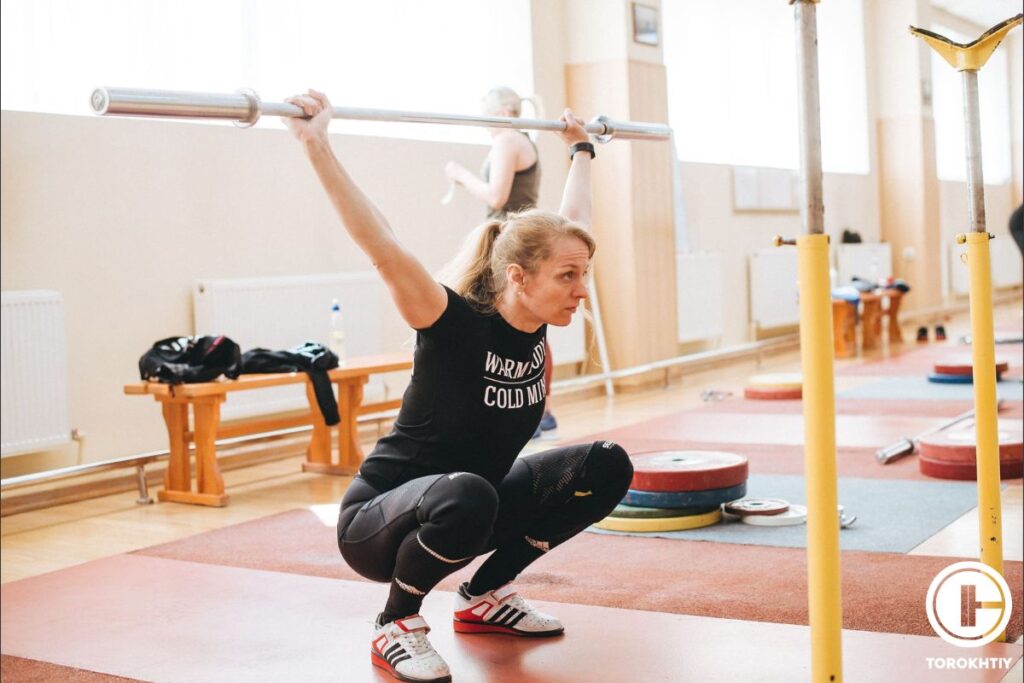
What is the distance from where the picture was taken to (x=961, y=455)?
12.5 ft

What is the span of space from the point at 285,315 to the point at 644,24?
318cm

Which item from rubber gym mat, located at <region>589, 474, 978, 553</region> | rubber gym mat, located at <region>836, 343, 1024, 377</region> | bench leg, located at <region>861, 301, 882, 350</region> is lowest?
rubber gym mat, located at <region>589, 474, 978, 553</region>

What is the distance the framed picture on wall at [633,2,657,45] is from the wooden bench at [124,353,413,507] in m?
3.09

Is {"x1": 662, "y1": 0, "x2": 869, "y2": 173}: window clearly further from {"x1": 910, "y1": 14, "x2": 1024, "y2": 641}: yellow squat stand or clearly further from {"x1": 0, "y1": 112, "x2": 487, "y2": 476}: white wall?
{"x1": 910, "y1": 14, "x2": 1024, "y2": 641}: yellow squat stand

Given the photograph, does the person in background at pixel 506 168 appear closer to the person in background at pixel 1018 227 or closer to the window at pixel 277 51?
the window at pixel 277 51

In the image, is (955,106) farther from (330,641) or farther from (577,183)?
(330,641)

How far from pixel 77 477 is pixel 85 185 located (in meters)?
1.08

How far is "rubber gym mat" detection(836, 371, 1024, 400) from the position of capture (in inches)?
234

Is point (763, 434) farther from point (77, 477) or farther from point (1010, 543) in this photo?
point (77, 477)

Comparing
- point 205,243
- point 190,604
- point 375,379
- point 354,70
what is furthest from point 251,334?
point 190,604

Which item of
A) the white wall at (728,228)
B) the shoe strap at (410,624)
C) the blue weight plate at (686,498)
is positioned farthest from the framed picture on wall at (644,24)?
the shoe strap at (410,624)

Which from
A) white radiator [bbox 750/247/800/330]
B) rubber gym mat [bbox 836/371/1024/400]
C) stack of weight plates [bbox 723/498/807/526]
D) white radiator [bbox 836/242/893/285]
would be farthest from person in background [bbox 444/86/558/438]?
white radiator [bbox 836/242/893/285]

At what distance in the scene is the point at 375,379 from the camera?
5508 mm

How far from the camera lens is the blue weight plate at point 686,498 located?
3.31 metres
